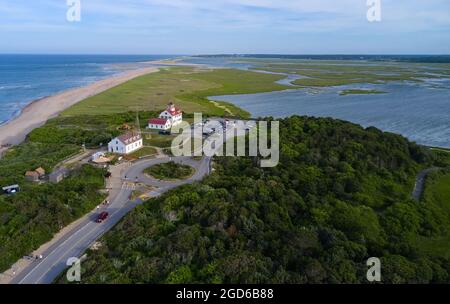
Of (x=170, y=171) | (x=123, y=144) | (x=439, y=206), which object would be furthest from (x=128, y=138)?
(x=439, y=206)

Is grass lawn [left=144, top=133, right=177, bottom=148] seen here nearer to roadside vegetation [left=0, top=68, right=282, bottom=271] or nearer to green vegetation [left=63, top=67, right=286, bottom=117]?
roadside vegetation [left=0, top=68, right=282, bottom=271]

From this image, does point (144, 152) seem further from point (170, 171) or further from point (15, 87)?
point (15, 87)

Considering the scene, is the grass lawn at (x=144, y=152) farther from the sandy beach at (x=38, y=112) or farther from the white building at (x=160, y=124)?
the sandy beach at (x=38, y=112)

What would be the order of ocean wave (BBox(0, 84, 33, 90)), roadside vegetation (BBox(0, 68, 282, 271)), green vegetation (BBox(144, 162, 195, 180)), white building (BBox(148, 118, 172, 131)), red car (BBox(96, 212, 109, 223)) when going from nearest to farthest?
roadside vegetation (BBox(0, 68, 282, 271)) < red car (BBox(96, 212, 109, 223)) < green vegetation (BBox(144, 162, 195, 180)) < white building (BBox(148, 118, 172, 131)) < ocean wave (BBox(0, 84, 33, 90))

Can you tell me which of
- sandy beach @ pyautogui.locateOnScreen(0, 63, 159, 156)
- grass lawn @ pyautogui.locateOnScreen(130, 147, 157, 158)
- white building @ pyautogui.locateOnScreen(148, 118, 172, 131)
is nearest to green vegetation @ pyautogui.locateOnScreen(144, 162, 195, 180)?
grass lawn @ pyautogui.locateOnScreen(130, 147, 157, 158)
